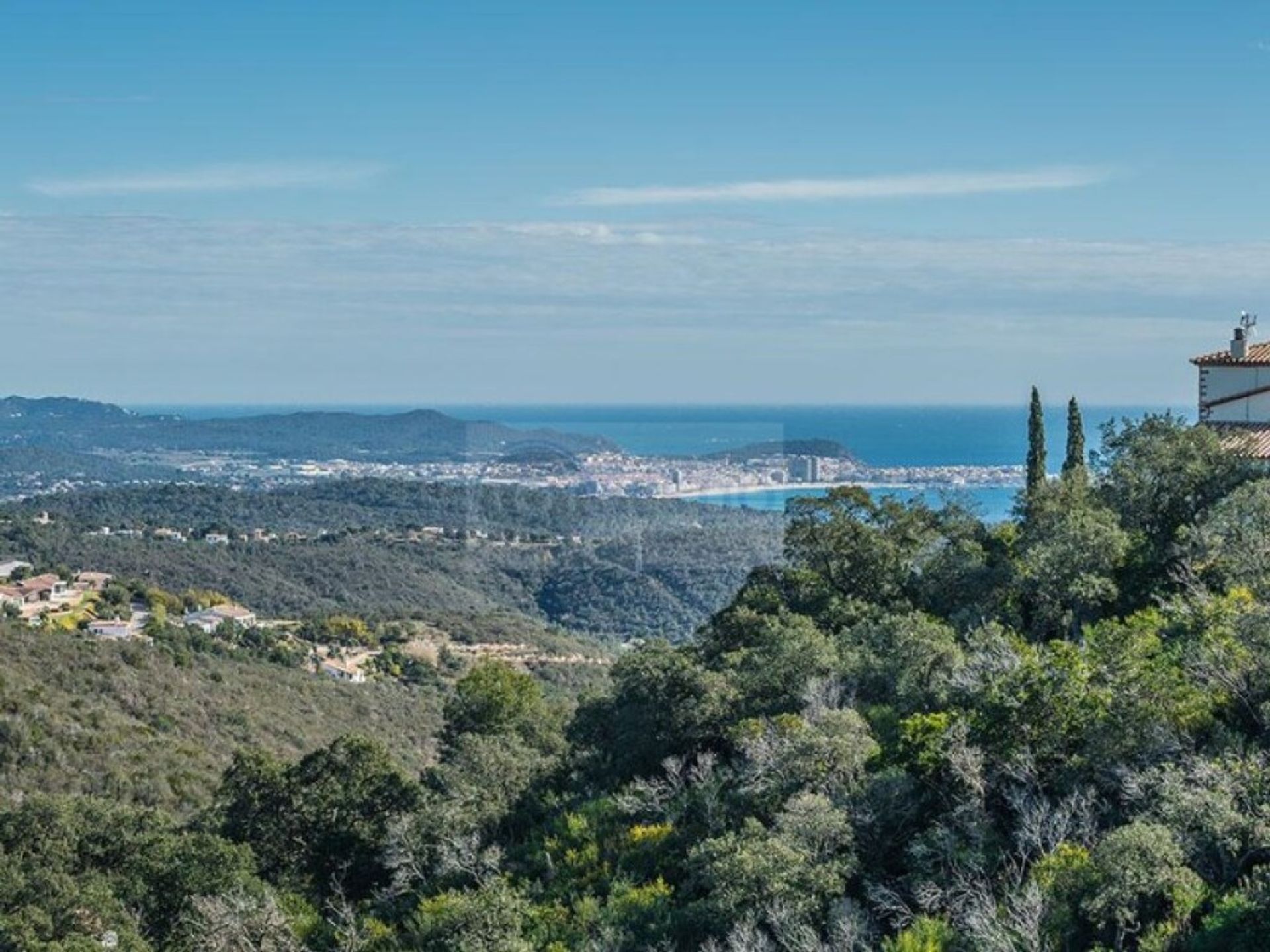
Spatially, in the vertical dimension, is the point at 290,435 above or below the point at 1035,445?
below

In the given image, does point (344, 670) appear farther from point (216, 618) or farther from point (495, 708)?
point (495, 708)

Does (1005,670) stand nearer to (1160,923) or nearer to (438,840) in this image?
(1160,923)

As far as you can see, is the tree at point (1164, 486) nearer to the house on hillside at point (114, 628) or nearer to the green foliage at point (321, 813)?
the green foliage at point (321, 813)

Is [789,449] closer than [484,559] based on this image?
Yes

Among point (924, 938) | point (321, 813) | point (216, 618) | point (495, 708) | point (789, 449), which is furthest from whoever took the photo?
point (789, 449)

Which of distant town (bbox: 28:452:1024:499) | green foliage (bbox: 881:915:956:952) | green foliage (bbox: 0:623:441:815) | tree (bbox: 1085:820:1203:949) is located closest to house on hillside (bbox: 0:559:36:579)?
green foliage (bbox: 0:623:441:815)

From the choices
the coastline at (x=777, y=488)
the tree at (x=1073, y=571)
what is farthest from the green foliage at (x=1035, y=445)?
the coastline at (x=777, y=488)

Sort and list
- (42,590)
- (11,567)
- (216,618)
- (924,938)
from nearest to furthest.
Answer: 1. (924,938)
2. (42,590)
3. (216,618)
4. (11,567)

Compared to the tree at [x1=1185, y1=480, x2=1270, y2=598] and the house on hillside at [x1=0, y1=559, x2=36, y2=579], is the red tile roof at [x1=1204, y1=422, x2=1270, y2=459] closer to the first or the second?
the tree at [x1=1185, y1=480, x2=1270, y2=598]

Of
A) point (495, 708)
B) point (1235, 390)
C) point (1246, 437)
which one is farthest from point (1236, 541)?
point (495, 708)
